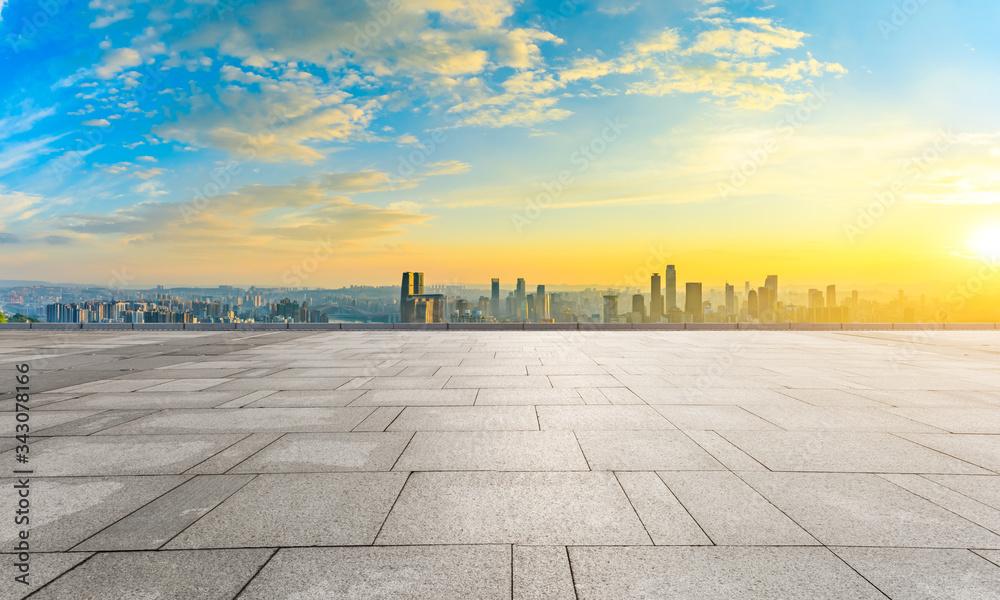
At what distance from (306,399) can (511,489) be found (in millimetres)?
6174

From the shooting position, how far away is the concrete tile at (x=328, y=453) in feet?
19.9

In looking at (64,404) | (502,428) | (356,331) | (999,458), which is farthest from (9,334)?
(999,458)

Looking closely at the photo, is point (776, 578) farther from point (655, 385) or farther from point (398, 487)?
point (655, 385)

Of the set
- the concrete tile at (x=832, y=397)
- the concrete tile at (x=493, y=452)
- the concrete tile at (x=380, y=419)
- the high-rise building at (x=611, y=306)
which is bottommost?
the concrete tile at (x=493, y=452)

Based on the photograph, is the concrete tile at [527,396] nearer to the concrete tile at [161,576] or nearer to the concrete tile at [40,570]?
the concrete tile at [161,576]

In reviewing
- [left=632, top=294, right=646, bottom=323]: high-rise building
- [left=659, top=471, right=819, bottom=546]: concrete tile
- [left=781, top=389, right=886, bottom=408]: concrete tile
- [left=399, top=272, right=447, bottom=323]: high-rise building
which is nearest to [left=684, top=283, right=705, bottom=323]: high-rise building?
[left=632, top=294, right=646, bottom=323]: high-rise building

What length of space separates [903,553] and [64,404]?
41.9 ft

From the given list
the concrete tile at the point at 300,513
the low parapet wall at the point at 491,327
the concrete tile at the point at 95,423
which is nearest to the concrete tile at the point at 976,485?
the concrete tile at the point at 300,513

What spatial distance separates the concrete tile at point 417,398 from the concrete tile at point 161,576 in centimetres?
566

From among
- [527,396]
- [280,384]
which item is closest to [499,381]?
[527,396]

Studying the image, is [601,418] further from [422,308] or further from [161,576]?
[422,308]

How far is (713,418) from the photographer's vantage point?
848 cm

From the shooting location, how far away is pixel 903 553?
4.04 metres

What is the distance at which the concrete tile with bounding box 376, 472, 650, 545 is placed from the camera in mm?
4281
